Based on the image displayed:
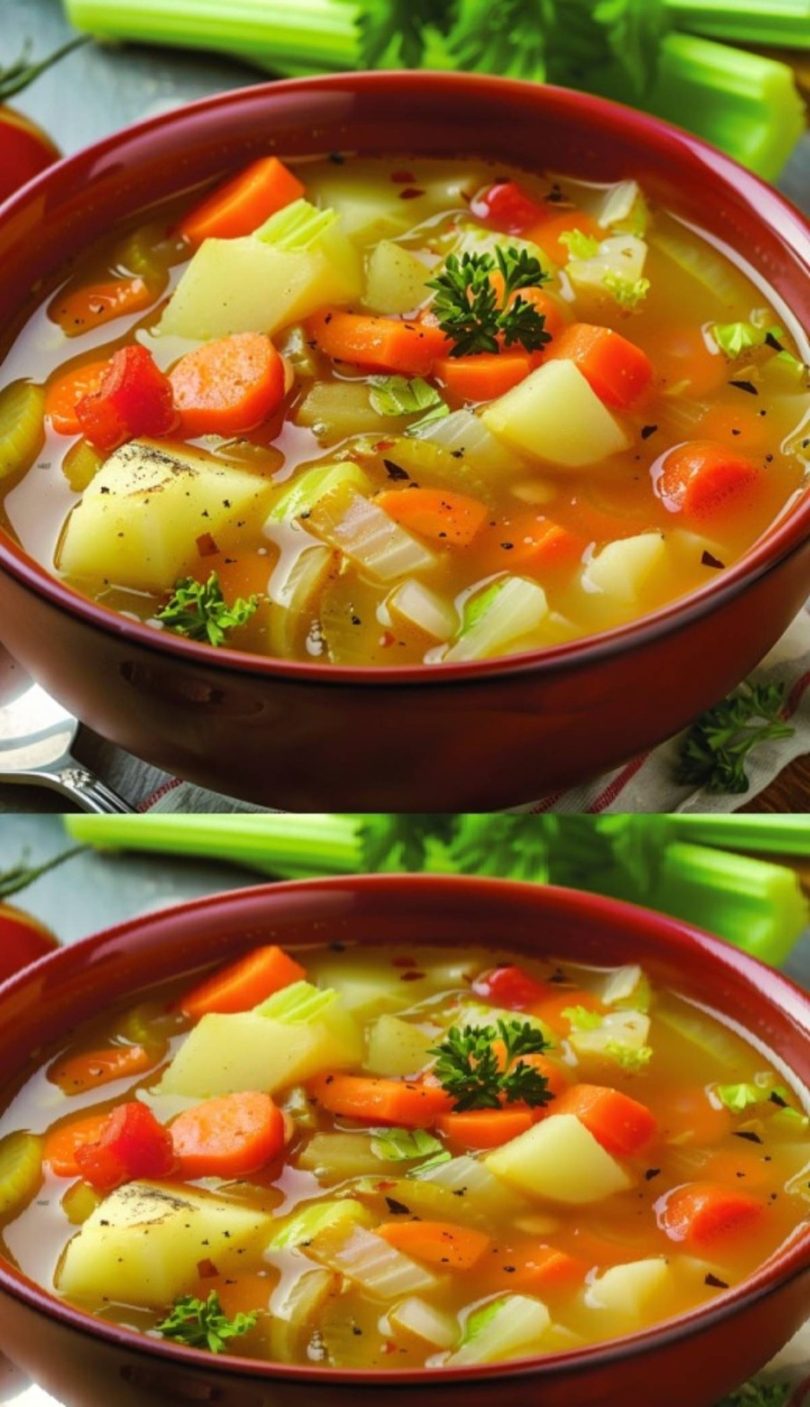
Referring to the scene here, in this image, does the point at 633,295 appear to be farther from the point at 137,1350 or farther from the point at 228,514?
the point at 137,1350

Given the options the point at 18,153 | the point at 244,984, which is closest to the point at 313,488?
the point at 244,984

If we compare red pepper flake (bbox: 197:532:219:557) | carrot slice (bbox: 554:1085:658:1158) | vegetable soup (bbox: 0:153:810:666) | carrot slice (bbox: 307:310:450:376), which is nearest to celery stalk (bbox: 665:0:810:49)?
vegetable soup (bbox: 0:153:810:666)

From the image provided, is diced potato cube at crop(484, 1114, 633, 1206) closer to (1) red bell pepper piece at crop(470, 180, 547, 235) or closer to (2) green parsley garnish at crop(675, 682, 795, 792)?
(2) green parsley garnish at crop(675, 682, 795, 792)

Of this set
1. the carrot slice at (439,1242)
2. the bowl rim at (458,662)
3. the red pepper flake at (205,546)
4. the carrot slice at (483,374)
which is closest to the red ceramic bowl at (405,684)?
the bowl rim at (458,662)

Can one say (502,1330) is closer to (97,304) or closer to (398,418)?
(398,418)

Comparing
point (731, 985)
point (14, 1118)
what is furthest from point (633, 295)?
point (14, 1118)

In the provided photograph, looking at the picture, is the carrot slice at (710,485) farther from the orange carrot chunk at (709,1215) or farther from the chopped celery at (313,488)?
the orange carrot chunk at (709,1215)
